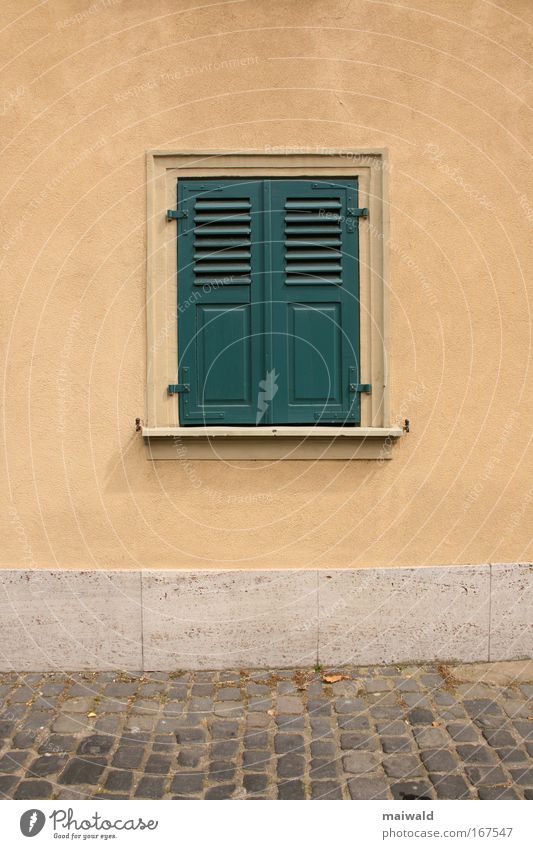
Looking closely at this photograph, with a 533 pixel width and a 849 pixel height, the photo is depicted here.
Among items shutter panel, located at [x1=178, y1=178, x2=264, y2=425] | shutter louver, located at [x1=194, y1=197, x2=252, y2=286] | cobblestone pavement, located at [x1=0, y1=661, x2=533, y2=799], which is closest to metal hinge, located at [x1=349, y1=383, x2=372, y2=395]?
shutter panel, located at [x1=178, y1=178, x2=264, y2=425]

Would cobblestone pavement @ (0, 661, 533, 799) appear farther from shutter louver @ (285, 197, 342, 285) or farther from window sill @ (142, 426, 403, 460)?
shutter louver @ (285, 197, 342, 285)

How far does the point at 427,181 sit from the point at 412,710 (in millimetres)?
3530

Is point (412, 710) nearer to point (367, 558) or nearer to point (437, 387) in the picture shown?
point (367, 558)

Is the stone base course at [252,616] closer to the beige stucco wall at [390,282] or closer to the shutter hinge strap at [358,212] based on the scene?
the beige stucco wall at [390,282]

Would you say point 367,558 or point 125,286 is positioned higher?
point 125,286

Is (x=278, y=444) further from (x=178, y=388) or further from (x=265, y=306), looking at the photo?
(x=265, y=306)

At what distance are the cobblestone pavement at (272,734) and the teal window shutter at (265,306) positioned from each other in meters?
1.81

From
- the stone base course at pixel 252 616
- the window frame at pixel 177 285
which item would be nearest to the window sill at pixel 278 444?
the window frame at pixel 177 285

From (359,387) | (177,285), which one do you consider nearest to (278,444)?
(359,387)

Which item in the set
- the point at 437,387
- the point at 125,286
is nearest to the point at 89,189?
the point at 125,286

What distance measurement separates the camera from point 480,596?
5.30 metres

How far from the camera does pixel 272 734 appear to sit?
4.32 metres

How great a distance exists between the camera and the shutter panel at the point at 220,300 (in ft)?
17.4
